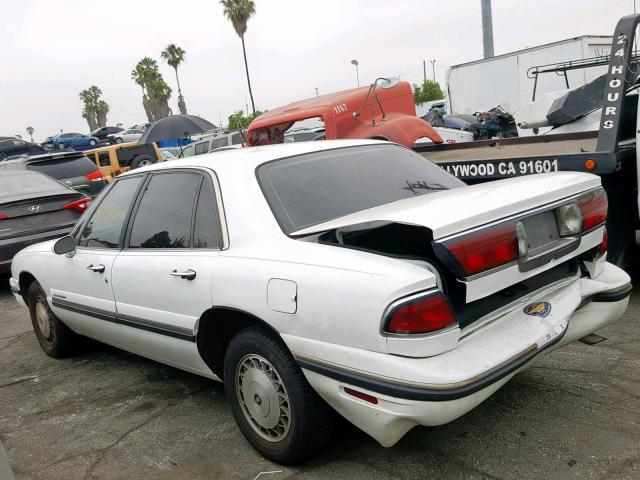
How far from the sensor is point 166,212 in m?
3.58

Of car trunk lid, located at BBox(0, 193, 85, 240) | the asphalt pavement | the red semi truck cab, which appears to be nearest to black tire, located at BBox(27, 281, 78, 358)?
the asphalt pavement

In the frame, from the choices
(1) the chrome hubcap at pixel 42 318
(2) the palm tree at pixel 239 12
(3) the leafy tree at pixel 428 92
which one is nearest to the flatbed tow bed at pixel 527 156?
(1) the chrome hubcap at pixel 42 318

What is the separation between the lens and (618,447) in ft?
9.24

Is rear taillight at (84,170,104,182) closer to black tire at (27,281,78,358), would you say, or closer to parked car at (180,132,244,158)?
black tire at (27,281,78,358)

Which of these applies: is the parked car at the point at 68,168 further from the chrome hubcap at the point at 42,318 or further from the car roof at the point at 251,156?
the car roof at the point at 251,156

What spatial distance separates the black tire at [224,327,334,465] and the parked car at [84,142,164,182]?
16.5 metres

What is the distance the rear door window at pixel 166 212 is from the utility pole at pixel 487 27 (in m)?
17.6

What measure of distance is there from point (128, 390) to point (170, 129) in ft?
31.2

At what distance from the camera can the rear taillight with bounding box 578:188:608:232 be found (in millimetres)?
2995

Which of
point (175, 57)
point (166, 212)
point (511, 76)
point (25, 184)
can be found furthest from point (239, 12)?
point (166, 212)

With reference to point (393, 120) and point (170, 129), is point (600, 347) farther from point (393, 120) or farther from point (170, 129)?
point (170, 129)

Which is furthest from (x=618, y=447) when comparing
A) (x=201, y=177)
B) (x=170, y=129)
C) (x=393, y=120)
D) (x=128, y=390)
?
(x=170, y=129)

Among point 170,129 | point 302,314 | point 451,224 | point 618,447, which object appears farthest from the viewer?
point 170,129

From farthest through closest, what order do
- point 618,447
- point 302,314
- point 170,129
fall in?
point 170,129 < point 618,447 < point 302,314
